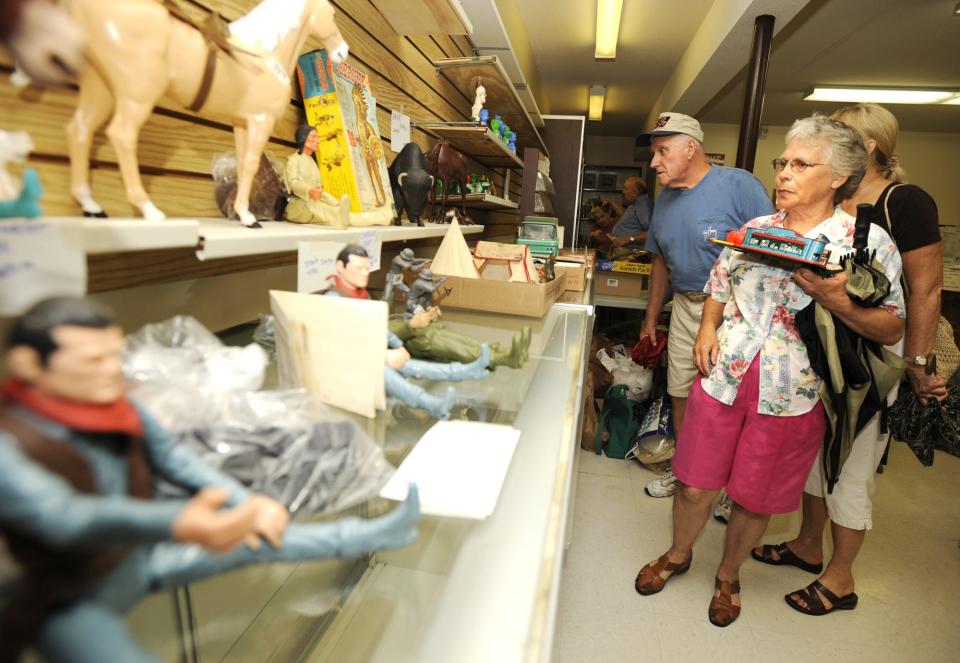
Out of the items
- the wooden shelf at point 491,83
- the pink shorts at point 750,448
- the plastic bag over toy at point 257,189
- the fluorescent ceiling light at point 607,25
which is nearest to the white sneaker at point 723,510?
the pink shorts at point 750,448

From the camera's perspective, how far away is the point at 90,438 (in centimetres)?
33

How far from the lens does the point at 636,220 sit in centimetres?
473

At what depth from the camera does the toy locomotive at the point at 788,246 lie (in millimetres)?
1400

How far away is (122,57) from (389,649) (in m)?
0.88

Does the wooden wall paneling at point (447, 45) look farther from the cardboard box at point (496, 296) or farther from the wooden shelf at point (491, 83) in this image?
the cardboard box at point (496, 296)

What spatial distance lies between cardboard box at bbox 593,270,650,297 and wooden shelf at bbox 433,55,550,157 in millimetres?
1381

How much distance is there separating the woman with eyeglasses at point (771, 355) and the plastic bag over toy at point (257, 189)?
1.42 metres

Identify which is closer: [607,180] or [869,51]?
[869,51]

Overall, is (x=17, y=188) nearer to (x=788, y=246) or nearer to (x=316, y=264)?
(x=316, y=264)

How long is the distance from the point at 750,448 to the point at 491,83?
2.27 m

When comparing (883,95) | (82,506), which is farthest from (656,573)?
(883,95)

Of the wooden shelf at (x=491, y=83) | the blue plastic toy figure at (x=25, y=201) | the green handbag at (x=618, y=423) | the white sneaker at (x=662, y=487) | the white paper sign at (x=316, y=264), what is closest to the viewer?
the blue plastic toy figure at (x=25, y=201)

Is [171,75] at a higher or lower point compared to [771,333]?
higher

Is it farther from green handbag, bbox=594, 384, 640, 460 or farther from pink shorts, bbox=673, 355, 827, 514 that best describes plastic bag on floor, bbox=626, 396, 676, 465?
pink shorts, bbox=673, 355, 827, 514
